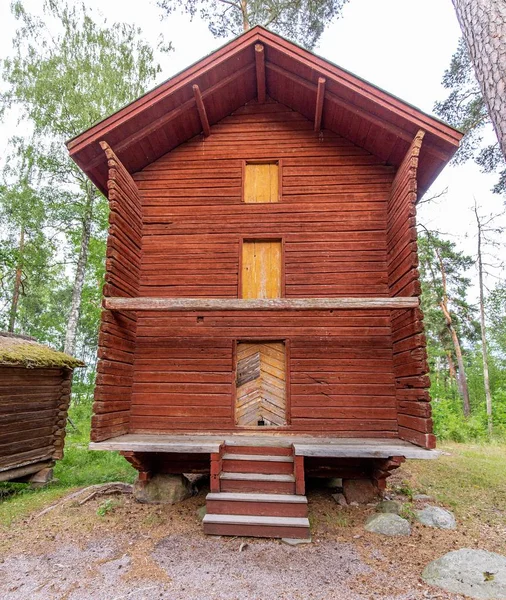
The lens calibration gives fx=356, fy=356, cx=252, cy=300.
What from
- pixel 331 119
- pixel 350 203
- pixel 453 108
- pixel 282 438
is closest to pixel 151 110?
pixel 331 119

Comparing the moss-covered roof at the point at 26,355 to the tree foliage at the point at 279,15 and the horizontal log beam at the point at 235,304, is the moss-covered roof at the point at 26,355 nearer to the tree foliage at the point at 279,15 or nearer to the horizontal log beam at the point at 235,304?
the horizontal log beam at the point at 235,304

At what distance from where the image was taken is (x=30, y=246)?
634 inches

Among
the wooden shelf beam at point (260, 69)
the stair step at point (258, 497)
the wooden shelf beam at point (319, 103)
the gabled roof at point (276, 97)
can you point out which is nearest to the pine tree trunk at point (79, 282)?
the gabled roof at point (276, 97)

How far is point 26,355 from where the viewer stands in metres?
7.79

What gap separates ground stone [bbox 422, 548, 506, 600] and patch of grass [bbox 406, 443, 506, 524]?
2.04 meters

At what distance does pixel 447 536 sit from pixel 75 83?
60.0 feet

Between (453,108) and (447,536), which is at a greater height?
(453,108)

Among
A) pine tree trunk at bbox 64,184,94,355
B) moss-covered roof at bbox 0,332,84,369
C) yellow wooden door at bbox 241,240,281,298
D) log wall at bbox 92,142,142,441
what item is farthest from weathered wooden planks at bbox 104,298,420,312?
pine tree trunk at bbox 64,184,94,355

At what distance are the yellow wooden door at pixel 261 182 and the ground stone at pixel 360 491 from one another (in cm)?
561

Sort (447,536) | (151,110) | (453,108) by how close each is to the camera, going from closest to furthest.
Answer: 1. (447,536)
2. (151,110)
3. (453,108)

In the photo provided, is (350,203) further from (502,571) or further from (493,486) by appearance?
(493,486)

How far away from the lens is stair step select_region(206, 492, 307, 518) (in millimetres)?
4980

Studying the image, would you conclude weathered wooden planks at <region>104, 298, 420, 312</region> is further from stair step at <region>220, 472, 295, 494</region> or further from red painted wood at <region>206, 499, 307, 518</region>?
red painted wood at <region>206, 499, 307, 518</region>

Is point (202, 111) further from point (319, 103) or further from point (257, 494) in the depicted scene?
point (257, 494)
